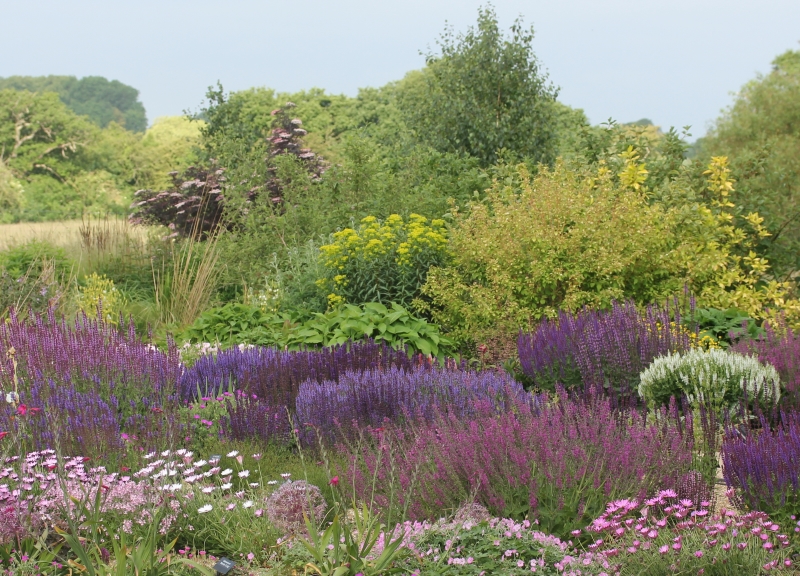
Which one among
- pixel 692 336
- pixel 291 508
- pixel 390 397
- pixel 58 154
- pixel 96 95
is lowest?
pixel 291 508

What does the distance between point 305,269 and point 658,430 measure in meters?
6.18

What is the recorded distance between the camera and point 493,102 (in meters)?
13.2

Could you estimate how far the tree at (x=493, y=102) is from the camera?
13.0m

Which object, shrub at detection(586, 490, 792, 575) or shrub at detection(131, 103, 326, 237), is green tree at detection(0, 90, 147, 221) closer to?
shrub at detection(131, 103, 326, 237)

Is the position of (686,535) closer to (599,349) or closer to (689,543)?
(689,543)

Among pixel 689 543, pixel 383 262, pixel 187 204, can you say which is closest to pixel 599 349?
pixel 689 543

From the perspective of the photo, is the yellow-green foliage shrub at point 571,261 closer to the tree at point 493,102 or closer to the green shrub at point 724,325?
the green shrub at point 724,325

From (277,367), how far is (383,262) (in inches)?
119

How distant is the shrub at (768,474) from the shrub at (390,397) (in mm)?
1421

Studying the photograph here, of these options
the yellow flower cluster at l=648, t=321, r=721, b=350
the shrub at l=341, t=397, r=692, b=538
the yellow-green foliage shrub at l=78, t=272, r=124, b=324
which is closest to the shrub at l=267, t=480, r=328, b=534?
the shrub at l=341, t=397, r=692, b=538

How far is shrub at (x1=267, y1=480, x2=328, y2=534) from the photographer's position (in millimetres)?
3576

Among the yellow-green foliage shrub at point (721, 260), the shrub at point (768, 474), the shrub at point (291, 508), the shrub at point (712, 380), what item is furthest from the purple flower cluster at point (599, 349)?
the shrub at point (291, 508)

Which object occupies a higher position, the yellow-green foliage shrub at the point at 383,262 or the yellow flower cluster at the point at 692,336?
the yellow-green foliage shrub at the point at 383,262

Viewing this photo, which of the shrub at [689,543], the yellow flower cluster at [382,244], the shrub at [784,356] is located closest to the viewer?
the shrub at [689,543]
